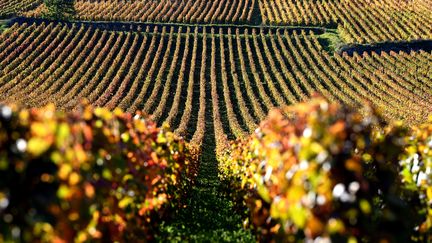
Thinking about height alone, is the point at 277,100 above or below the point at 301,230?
below

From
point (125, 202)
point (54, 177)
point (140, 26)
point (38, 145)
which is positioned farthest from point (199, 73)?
point (38, 145)

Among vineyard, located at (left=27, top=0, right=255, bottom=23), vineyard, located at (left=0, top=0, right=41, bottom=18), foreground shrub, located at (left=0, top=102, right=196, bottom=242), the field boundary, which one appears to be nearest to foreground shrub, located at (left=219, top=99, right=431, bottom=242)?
foreground shrub, located at (left=0, top=102, right=196, bottom=242)

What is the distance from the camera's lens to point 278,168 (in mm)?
6898

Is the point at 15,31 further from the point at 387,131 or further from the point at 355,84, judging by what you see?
the point at 387,131

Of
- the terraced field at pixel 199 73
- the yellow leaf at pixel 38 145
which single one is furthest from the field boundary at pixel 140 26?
the yellow leaf at pixel 38 145

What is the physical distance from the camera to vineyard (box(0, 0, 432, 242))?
16.8ft

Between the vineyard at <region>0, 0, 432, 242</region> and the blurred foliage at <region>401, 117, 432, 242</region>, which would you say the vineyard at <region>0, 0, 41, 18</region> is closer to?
the vineyard at <region>0, 0, 432, 242</region>

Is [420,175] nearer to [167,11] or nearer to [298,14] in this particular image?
[298,14]

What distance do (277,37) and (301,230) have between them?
185 feet

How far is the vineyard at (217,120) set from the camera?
511 centimetres

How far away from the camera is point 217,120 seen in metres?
37.2

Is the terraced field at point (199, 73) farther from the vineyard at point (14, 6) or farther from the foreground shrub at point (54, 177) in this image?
the foreground shrub at point (54, 177)

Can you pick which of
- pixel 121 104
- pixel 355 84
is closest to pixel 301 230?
pixel 121 104

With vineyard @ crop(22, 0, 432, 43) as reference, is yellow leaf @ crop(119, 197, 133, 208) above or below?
above
